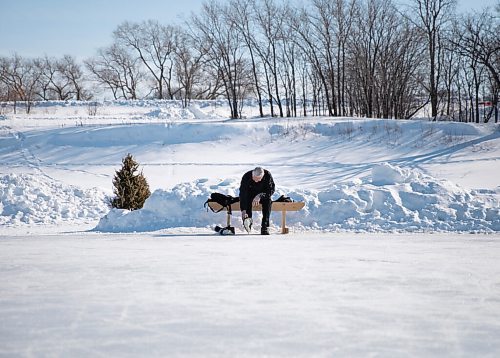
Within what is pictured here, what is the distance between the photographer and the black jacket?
1027 cm

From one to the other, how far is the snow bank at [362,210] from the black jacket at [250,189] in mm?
877

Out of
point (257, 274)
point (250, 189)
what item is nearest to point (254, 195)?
point (250, 189)

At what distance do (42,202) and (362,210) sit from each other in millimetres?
8947

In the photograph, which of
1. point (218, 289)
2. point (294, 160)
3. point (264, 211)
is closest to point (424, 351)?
point (218, 289)

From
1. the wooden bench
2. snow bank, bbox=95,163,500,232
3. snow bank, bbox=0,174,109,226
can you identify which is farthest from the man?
snow bank, bbox=0,174,109,226

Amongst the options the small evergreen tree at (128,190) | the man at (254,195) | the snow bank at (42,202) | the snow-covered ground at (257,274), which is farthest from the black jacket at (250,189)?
the snow bank at (42,202)

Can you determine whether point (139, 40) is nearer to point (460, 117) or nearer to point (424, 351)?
point (460, 117)

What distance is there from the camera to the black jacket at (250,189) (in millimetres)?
10273

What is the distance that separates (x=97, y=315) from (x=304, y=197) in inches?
318

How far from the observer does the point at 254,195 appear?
1034cm

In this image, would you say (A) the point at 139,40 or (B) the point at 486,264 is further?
(A) the point at 139,40

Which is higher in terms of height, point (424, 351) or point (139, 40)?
point (139, 40)

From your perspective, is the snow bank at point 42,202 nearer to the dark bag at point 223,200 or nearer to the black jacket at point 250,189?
the dark bag at point 223,200

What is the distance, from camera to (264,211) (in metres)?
10.3
